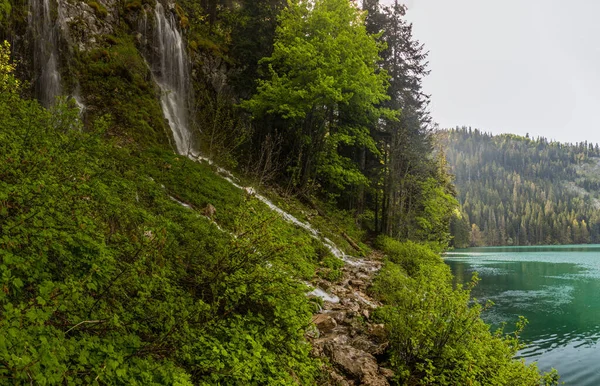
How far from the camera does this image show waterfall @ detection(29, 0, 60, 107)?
1196 cm

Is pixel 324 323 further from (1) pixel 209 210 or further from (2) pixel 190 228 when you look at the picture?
(1) pixel 209 210

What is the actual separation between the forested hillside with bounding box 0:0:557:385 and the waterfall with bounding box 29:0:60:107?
6 cm

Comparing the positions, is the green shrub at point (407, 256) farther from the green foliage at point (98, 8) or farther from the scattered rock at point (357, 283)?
the green foliage at point (98, 8)

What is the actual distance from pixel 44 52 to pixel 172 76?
5.34m

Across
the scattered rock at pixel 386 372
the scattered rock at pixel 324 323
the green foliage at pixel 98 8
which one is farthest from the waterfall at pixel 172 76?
the scattered rock at pixel 386 372

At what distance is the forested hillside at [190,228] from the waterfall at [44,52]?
6cm

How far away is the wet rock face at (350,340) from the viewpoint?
16.3 feet

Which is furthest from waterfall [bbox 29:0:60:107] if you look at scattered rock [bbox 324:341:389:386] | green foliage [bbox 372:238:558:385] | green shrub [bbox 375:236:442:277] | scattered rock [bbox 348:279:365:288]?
green shrub [bbox 375:236:442:277]

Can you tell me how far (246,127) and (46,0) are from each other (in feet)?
32.7

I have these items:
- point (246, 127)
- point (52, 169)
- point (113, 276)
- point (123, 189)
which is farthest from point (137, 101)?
point (113, 276)

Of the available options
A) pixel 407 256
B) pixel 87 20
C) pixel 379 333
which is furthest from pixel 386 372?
pixel 87 20

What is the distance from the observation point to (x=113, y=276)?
3.81 m

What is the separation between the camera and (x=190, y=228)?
6852mm

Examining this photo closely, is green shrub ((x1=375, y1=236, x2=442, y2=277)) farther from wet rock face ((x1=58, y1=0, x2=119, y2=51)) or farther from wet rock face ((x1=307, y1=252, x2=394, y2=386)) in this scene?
wet rock face ((x1=58, y1=0, x2=119, y2=51))
